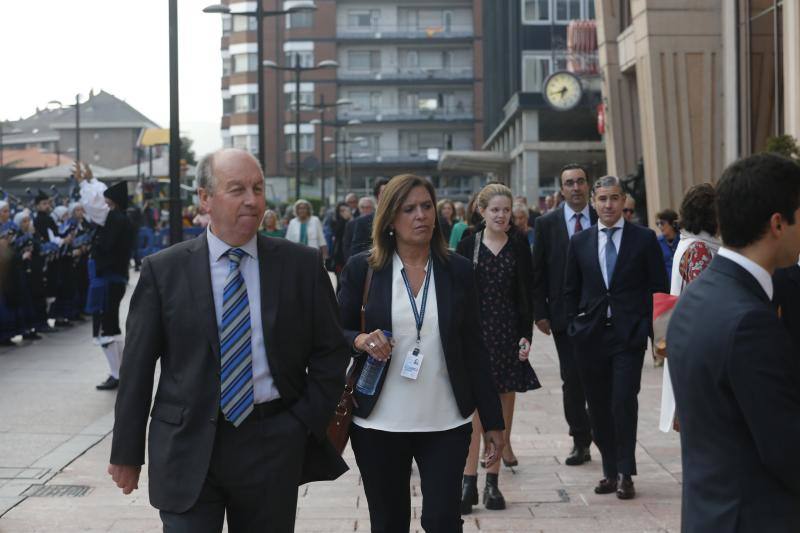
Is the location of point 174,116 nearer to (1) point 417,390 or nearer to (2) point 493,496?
(2) point 493,496

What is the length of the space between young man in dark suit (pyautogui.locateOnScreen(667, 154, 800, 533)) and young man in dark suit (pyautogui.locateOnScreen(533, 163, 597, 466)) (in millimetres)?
5220

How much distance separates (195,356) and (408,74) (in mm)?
92374

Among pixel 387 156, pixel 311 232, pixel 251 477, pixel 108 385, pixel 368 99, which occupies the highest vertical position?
pixel 368 99

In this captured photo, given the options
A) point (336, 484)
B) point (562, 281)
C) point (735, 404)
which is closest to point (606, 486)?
point (562, 281)

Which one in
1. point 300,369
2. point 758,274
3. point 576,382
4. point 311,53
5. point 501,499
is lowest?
point 501,499

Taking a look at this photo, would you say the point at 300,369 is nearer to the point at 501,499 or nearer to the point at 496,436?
the point at 496,436

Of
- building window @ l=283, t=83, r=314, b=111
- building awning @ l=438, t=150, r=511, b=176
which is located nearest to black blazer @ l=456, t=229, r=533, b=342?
building awning @ l=438, t=150, r=511, b=176

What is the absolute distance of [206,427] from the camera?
3936 mm

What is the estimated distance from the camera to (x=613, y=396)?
7527 millimetres

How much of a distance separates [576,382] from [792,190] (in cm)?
555

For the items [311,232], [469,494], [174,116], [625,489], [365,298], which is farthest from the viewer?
[311,232]

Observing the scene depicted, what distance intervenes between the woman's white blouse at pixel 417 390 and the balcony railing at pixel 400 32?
90.6 meters

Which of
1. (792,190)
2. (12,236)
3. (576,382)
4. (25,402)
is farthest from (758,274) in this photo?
(12,236)

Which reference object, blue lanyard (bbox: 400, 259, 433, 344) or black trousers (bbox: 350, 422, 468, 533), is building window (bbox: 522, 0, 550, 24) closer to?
blue lanyard (bbox: 400, 259, 433, 344)
